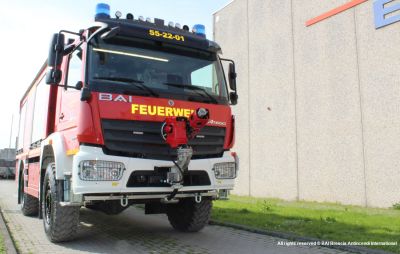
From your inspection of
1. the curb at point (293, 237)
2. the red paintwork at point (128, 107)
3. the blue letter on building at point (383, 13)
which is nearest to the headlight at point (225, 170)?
the red paintwork at point (128, 107)

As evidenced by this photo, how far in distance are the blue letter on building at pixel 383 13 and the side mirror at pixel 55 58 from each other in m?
8.92

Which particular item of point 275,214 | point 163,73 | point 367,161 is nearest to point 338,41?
point 367,161

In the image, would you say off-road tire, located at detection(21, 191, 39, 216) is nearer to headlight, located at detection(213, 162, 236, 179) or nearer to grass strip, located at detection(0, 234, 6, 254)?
grass strip, located at detection(0, 234, 6, 254)

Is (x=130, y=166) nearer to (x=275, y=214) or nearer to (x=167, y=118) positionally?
(x=167, y=118)

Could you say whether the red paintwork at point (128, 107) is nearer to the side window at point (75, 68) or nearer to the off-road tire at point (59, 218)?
the side window at point (75, 68)

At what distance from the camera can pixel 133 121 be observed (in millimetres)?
5773

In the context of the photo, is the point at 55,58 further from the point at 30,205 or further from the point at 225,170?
the point at 30,205

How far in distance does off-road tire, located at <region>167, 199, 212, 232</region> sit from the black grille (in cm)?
160

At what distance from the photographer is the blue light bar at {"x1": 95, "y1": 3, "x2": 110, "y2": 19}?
6.16 metres

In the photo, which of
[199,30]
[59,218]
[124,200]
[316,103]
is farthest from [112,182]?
[316,103]

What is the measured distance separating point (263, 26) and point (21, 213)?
11098 mm

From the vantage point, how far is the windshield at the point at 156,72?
19.1 ft

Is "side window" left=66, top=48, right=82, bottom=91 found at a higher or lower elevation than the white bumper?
higher

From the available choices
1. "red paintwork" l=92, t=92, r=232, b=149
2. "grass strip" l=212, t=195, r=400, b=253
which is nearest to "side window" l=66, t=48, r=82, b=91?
"red paintwork" l=92, t=92, r=232, b=149
